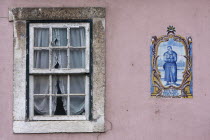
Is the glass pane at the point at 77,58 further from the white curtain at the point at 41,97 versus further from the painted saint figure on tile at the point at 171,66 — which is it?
the painted saint figure on tile at the point at 171,66

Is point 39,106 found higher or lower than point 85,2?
lower

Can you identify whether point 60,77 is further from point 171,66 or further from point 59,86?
point 171,66

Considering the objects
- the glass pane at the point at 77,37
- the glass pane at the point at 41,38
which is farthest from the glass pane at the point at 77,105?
the glass pane at the point at 41,38

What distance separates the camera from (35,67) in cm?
600

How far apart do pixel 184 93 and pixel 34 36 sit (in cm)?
225

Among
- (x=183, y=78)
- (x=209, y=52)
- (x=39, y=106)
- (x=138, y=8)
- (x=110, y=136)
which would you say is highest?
(x=138, y=8)

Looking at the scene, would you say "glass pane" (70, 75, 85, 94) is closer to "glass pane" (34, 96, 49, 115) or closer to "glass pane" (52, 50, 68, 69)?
"glass pane" (52, 50, 68, 69)

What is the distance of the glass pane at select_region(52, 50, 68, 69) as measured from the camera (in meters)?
5.99

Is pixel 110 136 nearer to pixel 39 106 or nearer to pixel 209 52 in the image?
pixel 39 106

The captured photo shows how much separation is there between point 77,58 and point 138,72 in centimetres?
88

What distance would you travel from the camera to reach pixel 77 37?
6012mm

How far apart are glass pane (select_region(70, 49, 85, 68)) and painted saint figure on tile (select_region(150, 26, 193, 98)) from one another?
969 millimetres

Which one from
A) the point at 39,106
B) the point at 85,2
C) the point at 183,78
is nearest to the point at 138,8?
the point at 85,2

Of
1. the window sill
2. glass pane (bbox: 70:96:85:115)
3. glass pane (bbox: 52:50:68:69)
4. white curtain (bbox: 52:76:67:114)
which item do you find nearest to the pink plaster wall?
the window sill
